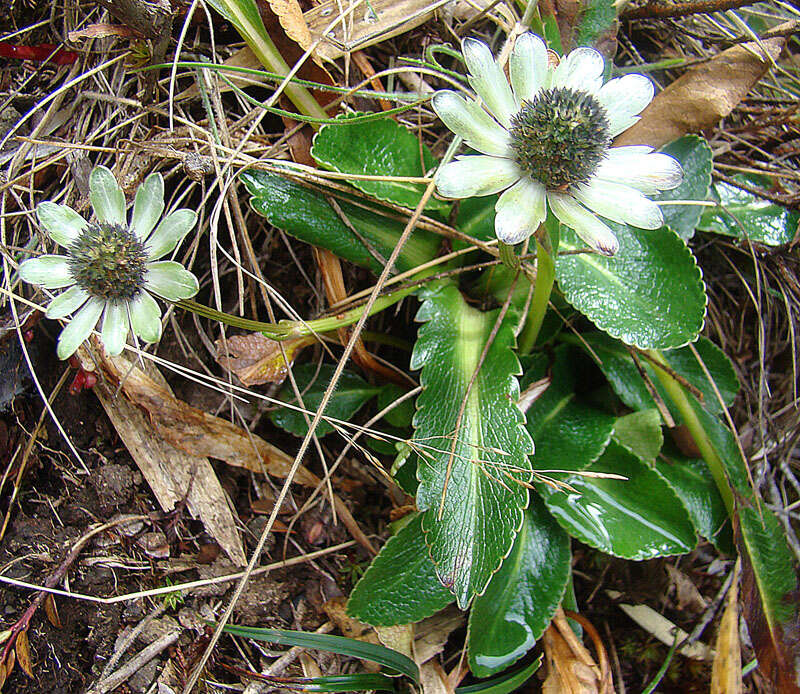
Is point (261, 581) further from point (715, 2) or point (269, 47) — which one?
point (715, 2)

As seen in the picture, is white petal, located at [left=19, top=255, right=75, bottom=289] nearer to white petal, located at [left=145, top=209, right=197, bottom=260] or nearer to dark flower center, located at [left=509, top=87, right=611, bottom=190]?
white petal, located at [left=145, top=209, right=197, bottom=260]

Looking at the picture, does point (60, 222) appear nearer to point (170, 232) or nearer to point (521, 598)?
point (170, 232)

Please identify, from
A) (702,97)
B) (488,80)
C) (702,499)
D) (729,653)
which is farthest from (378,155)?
(729,653)

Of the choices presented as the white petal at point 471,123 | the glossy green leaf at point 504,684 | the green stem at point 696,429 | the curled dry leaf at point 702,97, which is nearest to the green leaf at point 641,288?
the green stem at point 696,429

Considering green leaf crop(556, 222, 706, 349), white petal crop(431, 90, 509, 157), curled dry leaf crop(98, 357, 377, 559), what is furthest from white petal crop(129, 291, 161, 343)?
green leaf crop(556, 222, 706, 349)

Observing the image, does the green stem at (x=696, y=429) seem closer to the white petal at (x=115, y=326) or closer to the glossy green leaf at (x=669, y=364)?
the glossy green leaf at (x=669, y=364)

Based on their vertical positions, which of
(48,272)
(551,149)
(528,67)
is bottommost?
(48,272)
